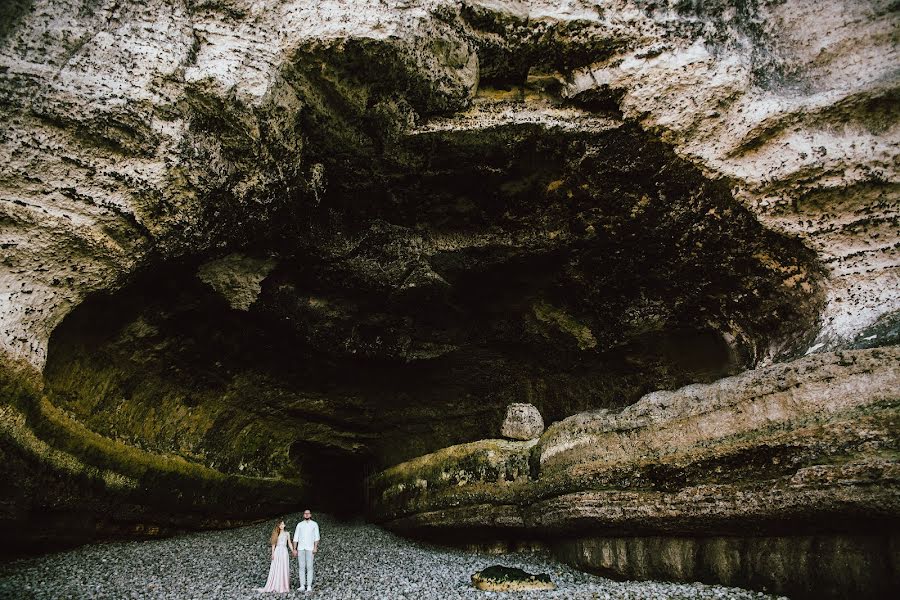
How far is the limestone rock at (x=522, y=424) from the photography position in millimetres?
9070

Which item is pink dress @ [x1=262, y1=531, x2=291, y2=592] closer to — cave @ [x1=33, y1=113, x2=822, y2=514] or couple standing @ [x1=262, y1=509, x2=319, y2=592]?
couple standing @ [x1=262, y1=509, x2=319, y2=592]

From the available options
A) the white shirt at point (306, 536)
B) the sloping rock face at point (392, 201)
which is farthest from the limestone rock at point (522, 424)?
the white shirt at point (306, 536)

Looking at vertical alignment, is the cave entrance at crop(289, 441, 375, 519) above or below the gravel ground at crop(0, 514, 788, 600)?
above

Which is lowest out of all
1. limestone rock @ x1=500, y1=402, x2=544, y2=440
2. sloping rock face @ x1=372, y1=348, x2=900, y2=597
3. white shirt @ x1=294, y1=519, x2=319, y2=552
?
white shirt @ x1=294, y1=519, x2=319, y2=552

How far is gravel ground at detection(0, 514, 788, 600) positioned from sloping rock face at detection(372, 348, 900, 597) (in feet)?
1.32

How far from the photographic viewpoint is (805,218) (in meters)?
6.74

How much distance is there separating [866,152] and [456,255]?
561 cm

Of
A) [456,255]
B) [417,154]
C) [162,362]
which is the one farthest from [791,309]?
[162,362]

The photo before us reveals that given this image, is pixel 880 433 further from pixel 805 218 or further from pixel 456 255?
pixel 456 255

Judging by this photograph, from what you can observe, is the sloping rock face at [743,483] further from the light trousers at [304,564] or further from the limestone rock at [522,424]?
the light trousers at [304,564]

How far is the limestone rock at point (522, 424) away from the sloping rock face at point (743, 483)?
1.05m

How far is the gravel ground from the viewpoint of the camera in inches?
234

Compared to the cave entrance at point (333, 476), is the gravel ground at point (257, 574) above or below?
below

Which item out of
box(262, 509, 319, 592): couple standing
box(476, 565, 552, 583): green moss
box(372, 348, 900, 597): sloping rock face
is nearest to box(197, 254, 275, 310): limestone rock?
box(262, 509, 319, 592): couple standing
